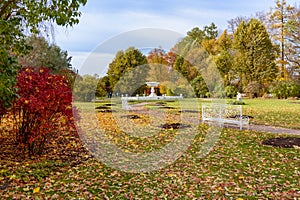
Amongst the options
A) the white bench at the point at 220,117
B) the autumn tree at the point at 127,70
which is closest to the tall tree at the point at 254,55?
the autumn tree at the point at 127,70

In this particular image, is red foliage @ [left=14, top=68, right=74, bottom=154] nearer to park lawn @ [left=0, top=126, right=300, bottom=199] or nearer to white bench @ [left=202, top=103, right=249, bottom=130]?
park lawn @ [left=0, top=126, right=300, bottom=199]

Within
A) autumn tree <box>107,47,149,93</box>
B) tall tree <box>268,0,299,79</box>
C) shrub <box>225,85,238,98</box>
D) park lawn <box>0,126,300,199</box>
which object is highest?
tall tree <box>268,0,299,79</box>

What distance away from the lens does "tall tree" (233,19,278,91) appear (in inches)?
1115

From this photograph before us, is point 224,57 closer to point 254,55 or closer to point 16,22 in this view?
point 254,55

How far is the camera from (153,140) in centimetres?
717

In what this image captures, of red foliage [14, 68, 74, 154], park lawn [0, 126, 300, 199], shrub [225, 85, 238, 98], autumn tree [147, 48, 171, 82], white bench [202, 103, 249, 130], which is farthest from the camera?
shrub [225, 85, 238, 98]

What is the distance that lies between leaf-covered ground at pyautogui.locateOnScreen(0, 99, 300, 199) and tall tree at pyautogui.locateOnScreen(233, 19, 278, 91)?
949 inches

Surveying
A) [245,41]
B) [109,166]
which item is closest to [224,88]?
[245,41]

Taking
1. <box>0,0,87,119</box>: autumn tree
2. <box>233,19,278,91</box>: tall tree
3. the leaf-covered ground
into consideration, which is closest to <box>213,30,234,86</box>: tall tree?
<box>233,19,278,91</box>: tall tree

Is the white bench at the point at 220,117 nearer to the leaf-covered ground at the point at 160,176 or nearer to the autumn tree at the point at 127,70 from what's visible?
the leaf-covered ground at the point at 160,176

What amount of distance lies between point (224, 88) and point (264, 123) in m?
16.2

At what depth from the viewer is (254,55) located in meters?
29.0

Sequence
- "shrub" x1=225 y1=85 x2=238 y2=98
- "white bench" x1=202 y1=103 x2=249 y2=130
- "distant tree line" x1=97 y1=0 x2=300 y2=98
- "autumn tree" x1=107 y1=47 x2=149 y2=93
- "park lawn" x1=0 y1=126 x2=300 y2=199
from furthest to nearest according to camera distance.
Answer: "distant tree line" x1=97 y1=0 x2=300 y2=98 < "shrub" x1=225 y1=85 x2=238 y2=98 < "autumn tree" x1=107 y1=47 x2=149 y2=93 < "white bench" x1=202 y1=103 x2=249 y2=130 < "park lawn" x1=0 y1=126 x2=300 y2=199

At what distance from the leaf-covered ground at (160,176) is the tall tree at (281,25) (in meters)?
26.5
